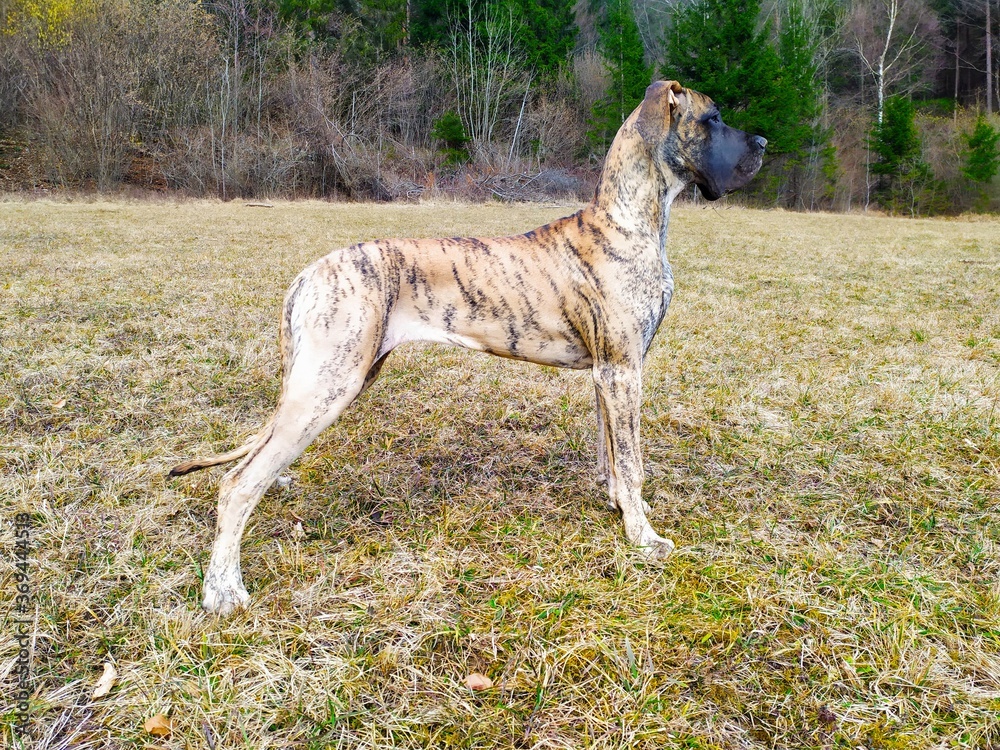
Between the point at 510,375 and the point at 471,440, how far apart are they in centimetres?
115

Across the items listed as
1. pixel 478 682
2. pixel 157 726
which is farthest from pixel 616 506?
pixel 157 726

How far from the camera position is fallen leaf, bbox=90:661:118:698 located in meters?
1.78

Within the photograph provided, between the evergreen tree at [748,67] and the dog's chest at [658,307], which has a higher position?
the evergreen tree at [748,67]

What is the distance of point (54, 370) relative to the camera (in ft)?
14.0

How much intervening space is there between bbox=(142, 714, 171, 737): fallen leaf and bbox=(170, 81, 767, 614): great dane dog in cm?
85

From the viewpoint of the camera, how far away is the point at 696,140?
261 cm

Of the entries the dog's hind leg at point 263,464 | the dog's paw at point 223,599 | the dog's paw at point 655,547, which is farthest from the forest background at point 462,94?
the dog's paw at point 223,599

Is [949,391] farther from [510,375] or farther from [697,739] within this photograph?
[697,739]

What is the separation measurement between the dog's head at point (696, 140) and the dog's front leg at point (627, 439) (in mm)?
898

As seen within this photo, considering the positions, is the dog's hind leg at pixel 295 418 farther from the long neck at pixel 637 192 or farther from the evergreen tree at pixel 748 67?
the evergreen tree at pixel 748 67

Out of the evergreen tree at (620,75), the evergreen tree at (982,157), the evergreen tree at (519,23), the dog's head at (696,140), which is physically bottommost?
the dog's head at (696,140)

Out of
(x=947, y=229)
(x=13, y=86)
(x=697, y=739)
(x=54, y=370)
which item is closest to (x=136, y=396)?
(x=54, y=370)

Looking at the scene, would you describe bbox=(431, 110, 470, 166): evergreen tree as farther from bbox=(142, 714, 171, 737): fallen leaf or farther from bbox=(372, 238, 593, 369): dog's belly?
bbox=(142, 714, 171, 737): fallen leaf

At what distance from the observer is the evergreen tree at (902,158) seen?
2520 cm
